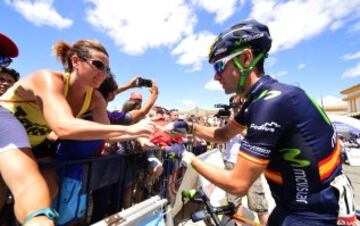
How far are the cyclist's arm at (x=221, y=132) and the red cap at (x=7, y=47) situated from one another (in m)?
1.88

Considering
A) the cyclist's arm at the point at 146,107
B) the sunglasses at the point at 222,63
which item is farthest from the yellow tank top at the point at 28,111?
the cyclist's arm at the point at 146,107

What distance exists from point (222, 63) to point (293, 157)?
0.89 metres

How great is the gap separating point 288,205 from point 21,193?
1.57 metres

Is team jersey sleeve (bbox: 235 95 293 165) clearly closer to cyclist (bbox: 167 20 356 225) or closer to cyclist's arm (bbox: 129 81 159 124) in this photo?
cyclist (bbox: 167 20 356 225)

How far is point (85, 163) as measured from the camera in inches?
96.0

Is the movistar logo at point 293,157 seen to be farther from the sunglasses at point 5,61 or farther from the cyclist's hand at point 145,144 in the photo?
the sunglasses at point 5,61

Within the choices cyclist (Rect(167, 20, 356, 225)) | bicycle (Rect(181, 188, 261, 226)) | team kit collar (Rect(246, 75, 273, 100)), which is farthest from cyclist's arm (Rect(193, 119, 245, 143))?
cyclist (Rect(167, 20, 356, 225))

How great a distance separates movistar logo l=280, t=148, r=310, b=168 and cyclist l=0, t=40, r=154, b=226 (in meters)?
1.12

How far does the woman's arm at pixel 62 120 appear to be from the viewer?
2283 mm

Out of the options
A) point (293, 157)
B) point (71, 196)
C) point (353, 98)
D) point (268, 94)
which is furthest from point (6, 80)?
point (353, 98)

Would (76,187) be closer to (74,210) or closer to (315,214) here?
(74,210)

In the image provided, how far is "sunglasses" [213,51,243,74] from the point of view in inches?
91.5

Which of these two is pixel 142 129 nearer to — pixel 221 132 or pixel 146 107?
pixel 221 132

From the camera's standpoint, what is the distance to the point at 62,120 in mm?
2281
